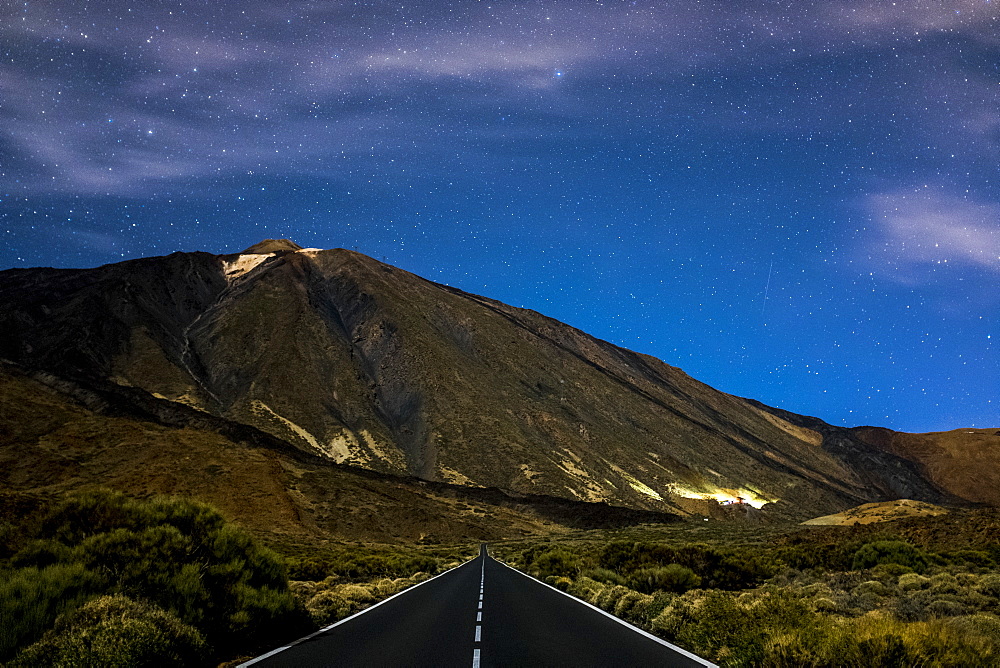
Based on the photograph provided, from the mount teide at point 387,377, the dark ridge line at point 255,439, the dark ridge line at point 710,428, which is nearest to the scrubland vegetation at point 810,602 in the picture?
the dark ridge line at point 255,439

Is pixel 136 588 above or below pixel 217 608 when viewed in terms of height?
above

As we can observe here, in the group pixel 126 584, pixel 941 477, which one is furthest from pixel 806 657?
pixel 941 477

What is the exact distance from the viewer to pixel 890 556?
78.7 feet

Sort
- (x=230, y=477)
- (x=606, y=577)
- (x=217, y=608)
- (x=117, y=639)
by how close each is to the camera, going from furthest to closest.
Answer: (x=230, y=477), (x=606, y=577), (x=217, y=608), (x=117, y=639)

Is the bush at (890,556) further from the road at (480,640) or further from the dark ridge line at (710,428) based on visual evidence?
the dark ridge line at (710,428)

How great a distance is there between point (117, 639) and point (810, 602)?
1342 centimetres

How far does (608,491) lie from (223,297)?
317ft

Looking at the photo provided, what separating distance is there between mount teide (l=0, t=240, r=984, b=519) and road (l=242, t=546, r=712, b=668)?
87614 mm

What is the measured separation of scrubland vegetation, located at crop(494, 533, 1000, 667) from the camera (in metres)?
7.16

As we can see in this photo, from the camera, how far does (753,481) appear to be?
472 feet

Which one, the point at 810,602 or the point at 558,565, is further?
the point at 558,565

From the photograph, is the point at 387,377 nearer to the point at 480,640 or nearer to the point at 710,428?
the point at 710,428

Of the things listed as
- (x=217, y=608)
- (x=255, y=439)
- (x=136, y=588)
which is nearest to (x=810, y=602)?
(x=217, y=608)

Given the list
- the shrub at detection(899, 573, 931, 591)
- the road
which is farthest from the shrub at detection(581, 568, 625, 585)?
the shrub at detection(899, 573, 931, 591)
